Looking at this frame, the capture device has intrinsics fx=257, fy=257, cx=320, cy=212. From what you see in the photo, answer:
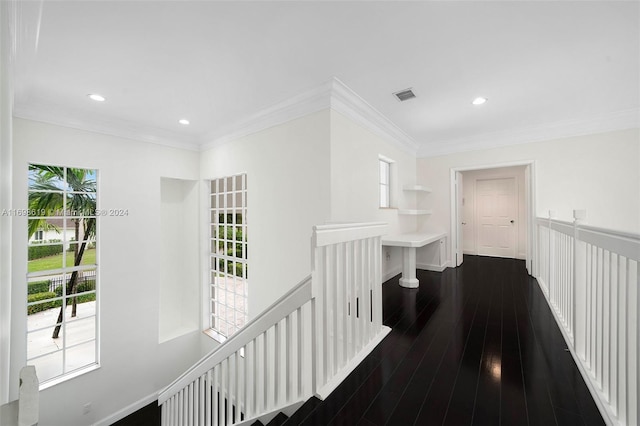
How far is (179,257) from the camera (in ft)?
15.6

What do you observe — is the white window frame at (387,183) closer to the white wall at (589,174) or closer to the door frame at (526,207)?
the door frame at (526,207)

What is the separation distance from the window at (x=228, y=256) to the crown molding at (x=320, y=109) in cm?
71

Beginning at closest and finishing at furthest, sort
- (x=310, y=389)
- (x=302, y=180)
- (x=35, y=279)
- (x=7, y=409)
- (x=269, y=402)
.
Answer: (x=7, y=409), (x=310, y=389), (x=269, y=402), (x=302, y=180), (x=35, y=279)

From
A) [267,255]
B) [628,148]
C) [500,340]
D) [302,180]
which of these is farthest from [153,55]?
[628,148]

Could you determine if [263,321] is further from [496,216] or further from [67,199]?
[496,216]

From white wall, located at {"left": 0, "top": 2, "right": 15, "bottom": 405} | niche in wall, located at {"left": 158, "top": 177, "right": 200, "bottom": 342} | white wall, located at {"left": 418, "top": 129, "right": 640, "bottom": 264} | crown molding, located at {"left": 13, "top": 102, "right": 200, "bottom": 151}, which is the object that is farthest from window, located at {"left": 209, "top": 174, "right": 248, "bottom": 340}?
white wall, located at {"left": 418, "top": 129, "right": 640, "bottom": 264}

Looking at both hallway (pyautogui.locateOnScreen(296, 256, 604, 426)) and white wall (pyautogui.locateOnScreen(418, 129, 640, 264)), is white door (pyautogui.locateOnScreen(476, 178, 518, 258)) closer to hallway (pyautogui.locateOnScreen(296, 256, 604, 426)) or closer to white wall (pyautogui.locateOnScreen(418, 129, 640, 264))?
white wall (pyautogui.locateOnScreen(418, 129, 640, 264))

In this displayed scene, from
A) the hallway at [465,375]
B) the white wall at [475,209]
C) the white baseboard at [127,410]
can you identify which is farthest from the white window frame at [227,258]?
the white wall at [475,209]

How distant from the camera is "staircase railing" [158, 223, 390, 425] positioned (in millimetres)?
1604

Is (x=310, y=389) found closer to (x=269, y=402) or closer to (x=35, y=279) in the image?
(x=269, y=402)

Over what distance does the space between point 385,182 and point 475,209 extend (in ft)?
11.4

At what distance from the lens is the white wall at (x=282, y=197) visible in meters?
2.89

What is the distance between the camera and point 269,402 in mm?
1823

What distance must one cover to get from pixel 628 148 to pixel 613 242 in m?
3.74
